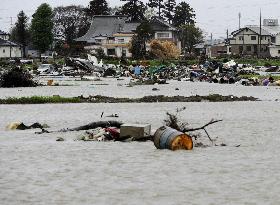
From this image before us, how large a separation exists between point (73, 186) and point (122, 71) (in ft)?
195

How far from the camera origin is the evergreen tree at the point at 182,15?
152 m

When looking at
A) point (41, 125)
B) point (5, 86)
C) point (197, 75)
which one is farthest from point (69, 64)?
point (41, 125)

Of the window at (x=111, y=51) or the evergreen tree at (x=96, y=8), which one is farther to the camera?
the evergreen tree at (x=96, y=8)

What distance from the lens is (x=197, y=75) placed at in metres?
56.6

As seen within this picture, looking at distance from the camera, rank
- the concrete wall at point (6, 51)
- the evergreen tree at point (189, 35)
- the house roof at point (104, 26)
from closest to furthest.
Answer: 1. the house roof at point (104, 26)
2. the evergreen tree at point (189, 35)
3. the concrete wall at point (6, 51)

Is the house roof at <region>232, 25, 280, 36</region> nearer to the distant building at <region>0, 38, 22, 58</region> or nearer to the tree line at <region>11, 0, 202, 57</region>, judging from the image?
the tree line at <region>11, 0, 202, 57</region>

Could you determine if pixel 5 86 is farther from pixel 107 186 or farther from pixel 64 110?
pixel 107 186

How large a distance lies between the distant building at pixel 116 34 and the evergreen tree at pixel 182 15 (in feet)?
68.0

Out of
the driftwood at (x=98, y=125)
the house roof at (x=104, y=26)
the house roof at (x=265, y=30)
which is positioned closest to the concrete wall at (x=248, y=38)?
the house roof at (x=265, y=30)

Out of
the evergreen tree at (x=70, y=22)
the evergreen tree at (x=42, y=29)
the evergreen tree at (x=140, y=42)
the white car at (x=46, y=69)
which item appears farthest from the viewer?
the evergreen tree at (x=70, y=22)

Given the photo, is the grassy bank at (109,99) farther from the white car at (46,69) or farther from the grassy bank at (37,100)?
the white car at (46,69)

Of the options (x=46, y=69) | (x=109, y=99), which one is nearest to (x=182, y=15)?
(x=46, y=69)

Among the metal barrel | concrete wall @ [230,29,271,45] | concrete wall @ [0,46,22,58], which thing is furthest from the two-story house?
the metal barrel

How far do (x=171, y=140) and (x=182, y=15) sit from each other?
139 meters
